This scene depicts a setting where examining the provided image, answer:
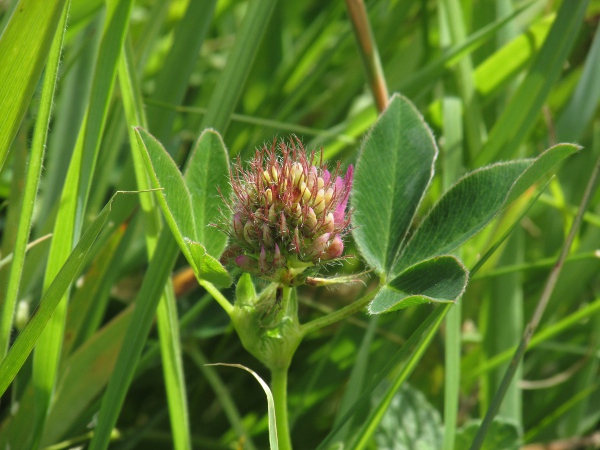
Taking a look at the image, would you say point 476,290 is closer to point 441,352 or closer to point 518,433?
point 441,352

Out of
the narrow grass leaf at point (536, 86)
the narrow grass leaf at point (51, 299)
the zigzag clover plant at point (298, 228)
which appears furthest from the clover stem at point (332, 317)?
the narrow grass leaf at point (536, 86)

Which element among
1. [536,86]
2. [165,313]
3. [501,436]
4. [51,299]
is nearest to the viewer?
[51,299]

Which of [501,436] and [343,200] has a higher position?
[343,200]

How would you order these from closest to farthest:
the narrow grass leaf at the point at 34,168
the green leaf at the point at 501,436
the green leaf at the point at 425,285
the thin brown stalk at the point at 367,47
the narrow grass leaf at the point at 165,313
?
the green leaf at the point at 425,285 → the narrow grass leaf at the point at 34,168 → the narrow grass leaf at the point at 165,313 → the green leaf at the point at 501,436 → the thin brown stalk at the point at 367,47

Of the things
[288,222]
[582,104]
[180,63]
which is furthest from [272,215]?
[582,104]

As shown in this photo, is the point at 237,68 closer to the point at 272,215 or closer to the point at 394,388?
the point at 272,215

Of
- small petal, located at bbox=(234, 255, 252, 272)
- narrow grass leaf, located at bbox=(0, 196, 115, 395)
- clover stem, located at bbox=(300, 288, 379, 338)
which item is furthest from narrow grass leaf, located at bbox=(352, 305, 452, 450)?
narrow grass leaf, located at bbox=(0, 196, 115, 395)

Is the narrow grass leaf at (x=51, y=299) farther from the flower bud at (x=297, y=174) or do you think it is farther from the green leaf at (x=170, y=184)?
the flower bud at (x=297, y=174)
